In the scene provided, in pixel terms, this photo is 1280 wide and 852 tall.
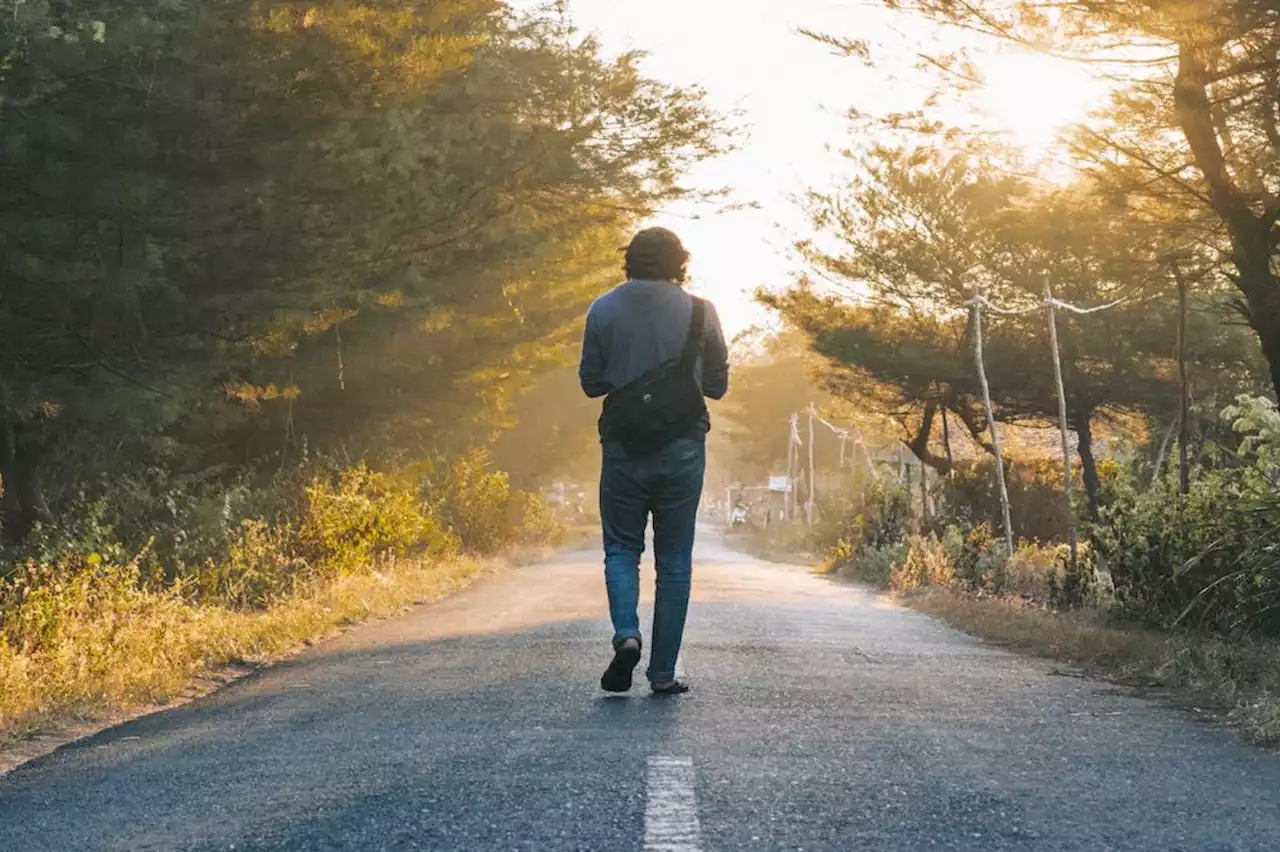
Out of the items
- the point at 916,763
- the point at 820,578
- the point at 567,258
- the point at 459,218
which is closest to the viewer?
the point at 916,763

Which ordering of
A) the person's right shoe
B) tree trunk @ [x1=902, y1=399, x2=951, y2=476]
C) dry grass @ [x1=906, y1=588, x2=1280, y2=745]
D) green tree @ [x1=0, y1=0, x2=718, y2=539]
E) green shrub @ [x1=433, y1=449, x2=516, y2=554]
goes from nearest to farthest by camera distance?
the person's right shoe < dry grass @ [x1=906, y1=588, x2=1280, y2=745] < green tree @ [x1=0, y1=0, x2=718, y2=539] < green shrub @ [x1=433, y1=449, x2=516, y2=554] < tree trunk @ [x1=902, y1=399, x2=951, y2=476]

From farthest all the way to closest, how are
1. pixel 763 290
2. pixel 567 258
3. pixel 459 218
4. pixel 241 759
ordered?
pixel 763 290, pixel 567 258, pixel 459 218, pixel 241 759

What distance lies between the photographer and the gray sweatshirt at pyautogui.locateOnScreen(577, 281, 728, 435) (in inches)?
306

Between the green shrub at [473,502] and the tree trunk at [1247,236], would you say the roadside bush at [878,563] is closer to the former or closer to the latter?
the green shrub at [473,502]

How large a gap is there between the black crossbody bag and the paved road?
4.28ft

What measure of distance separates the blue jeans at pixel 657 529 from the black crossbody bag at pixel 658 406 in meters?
0.08

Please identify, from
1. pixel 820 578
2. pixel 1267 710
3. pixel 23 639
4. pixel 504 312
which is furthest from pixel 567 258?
pixel 1267 710

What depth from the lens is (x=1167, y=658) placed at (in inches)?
396

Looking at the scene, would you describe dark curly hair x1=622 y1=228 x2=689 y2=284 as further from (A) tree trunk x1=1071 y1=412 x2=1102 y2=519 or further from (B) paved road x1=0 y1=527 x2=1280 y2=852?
(A) tree trunk x1=1071 y1=412 x2=1102 y2=519

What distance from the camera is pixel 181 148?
11.3 meters

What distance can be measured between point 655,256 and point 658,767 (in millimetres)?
2976

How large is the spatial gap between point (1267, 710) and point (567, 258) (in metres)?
16.1

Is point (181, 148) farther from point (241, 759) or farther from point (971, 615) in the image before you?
point (971, 615)

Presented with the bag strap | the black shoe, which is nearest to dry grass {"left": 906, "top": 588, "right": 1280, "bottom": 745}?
the black shoe
